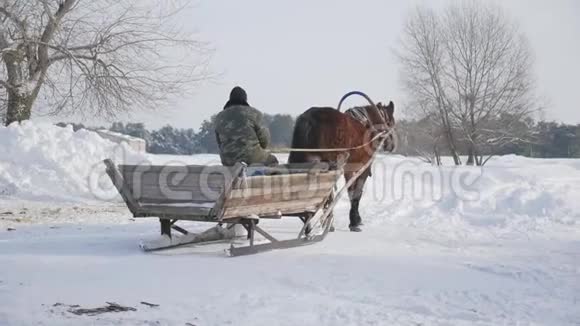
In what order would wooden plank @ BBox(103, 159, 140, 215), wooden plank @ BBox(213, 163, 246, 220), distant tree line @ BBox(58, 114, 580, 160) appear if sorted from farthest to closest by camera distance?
distant tree line @ BBox(58, 114, 580, 160)
wooden plank @ BBox(103, 159, 140, 215)
wooden plank @ BBox(213, 163, 246, 220)

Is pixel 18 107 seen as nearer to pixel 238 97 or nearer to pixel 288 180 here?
pixel 238 97

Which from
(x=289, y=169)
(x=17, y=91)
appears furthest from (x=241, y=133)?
(x=17, y=91)

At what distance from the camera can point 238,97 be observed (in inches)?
311

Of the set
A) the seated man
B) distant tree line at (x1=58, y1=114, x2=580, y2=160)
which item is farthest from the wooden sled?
distant tree line at (x1=58, y1=114, x2=580, y2=160)

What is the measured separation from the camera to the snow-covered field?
15.8ft

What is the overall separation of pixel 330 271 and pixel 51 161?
40.7 ft

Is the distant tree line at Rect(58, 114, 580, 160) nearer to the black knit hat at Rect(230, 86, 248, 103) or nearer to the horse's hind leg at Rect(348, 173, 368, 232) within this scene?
the horse's hind leg at Rect(348, 173, 368, 232)

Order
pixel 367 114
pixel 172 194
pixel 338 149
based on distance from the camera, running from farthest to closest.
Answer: pixel 367 114
pixel 338 149
pixel 172 194

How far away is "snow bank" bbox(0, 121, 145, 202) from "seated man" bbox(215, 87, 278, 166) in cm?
845

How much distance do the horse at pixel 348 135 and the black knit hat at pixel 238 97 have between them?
4.55 feet

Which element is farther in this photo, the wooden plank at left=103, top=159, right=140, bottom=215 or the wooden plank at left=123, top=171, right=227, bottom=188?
the wooden plank at left=103, top=159, right=140, bottom=215

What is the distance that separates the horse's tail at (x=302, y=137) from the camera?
9327mm

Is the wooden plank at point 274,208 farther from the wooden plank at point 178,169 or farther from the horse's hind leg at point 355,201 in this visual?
the horse's hind leg at point 355,201

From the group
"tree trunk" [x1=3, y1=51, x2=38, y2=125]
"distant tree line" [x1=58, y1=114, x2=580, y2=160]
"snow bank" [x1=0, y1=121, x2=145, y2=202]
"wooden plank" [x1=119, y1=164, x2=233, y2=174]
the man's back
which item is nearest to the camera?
"wooden plank" [x1=119, y1=164, x2=233, y2=174]
